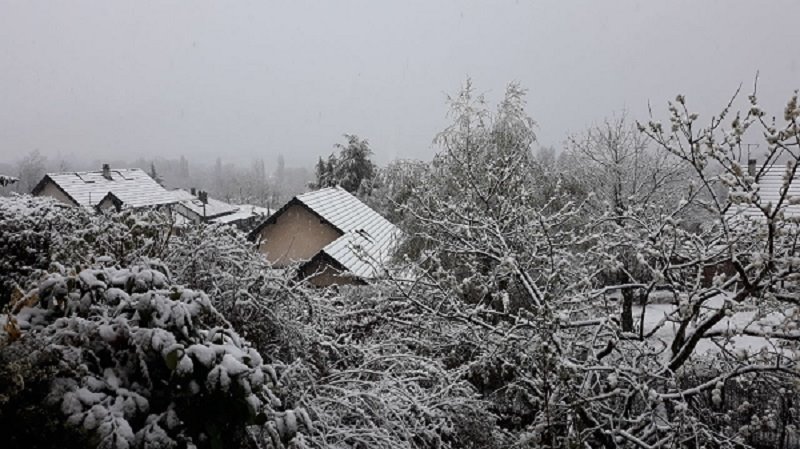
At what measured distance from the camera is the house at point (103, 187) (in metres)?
21.8

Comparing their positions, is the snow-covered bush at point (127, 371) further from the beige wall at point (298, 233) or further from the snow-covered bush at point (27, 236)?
the beige wall at point (298, 233)

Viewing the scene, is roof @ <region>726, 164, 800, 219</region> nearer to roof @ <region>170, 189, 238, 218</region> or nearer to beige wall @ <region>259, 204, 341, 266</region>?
beige wall @ <region>259, 204, 341, 266</region>

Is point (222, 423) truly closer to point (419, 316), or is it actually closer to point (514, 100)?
point (419, 316)

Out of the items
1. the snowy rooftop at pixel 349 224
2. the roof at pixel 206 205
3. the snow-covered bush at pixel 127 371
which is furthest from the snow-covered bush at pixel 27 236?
the roof at pixel 206 205

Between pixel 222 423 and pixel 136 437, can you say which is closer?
pixel 136 437

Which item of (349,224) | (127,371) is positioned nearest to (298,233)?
(349,224)

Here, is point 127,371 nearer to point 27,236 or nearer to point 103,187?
point 27,236

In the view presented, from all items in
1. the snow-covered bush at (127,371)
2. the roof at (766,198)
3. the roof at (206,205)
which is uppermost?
the roof at (766,198)

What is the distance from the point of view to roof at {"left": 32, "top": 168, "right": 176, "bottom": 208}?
21.9 m

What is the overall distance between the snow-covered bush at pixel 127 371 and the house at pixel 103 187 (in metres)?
20.6

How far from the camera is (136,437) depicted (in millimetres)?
1985

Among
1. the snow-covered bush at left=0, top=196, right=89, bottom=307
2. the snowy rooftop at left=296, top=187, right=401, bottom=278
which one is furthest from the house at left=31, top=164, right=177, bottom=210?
the snow-covered bush at left=0, top=196, right=89, bottom=307

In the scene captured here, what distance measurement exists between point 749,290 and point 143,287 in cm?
345

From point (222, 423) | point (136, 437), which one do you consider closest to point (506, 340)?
point (222, 423)
